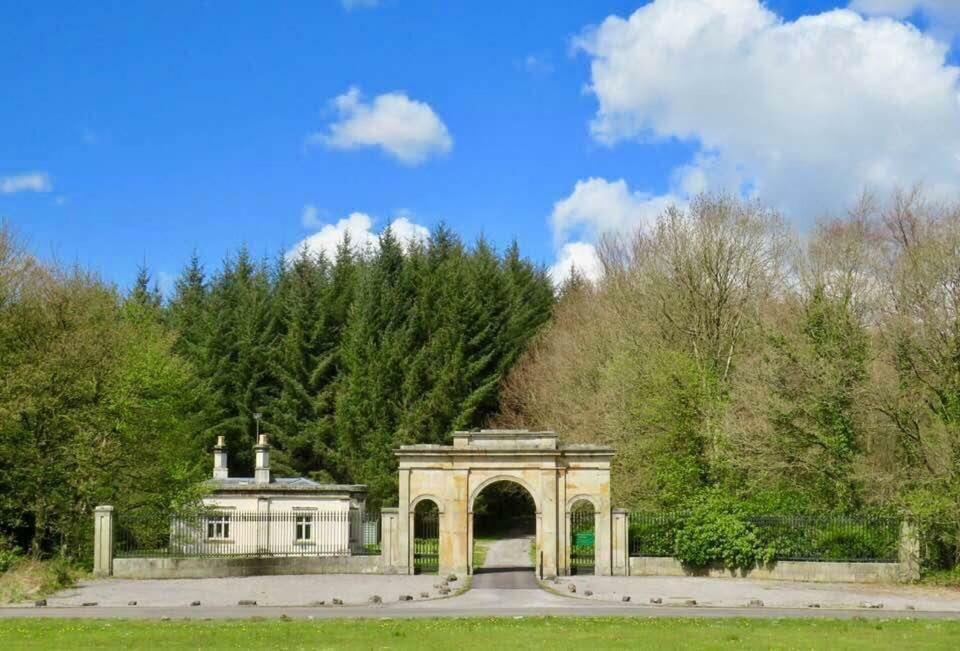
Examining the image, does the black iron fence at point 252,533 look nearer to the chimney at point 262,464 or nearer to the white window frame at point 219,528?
the white window frame at point 219,528

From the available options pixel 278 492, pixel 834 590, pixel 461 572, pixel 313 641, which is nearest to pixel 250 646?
pixel 313 641

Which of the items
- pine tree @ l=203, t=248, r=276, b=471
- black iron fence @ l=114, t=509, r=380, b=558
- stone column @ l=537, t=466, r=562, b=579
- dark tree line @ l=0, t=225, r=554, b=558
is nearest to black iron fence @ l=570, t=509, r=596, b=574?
stone column @ l=537, t=466, r=562, b=579

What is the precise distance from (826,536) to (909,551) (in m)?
2.53

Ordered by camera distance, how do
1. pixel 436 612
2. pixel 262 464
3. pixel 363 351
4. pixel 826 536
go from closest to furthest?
pixel 436 612, pixel 826 536, pixel 262 464, pixel 363 351

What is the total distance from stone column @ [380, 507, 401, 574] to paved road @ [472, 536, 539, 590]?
8.81ft

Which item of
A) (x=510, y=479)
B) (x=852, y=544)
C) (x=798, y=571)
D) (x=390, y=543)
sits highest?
(x=510, y=479)

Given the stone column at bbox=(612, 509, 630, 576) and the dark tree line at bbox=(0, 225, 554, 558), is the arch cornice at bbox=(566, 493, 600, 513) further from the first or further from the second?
the dark tree line at bbox=(0, 225, 554, 558)

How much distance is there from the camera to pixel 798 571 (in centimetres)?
3647

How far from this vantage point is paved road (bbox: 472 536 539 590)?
3469 cm

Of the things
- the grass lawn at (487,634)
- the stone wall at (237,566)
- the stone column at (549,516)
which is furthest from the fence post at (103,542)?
the stone column at (549,516)

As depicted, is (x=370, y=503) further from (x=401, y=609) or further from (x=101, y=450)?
(x=401, y=609)

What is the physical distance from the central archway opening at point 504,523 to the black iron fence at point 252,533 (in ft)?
18.3

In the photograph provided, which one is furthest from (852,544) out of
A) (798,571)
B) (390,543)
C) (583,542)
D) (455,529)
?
(390,543)

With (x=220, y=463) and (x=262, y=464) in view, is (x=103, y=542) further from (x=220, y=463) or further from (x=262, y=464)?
(x=220, y=463)
